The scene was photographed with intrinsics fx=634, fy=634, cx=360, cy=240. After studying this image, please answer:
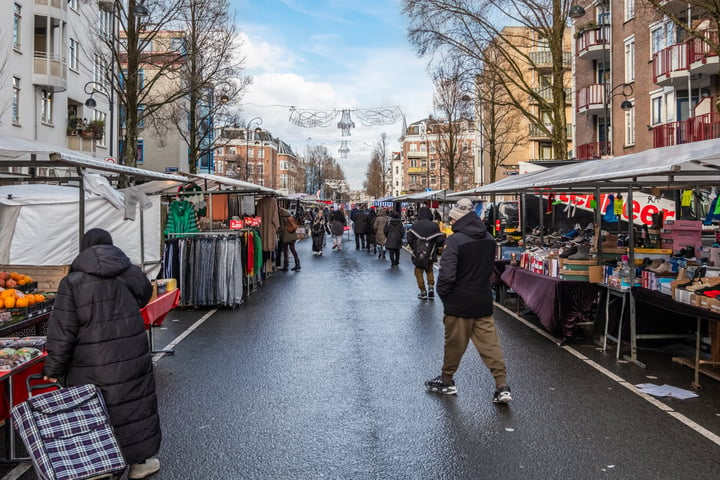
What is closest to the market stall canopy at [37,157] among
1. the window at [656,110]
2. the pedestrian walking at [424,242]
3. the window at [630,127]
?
the pedestrian walking at [424,242]

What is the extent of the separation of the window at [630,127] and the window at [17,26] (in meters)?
28.2

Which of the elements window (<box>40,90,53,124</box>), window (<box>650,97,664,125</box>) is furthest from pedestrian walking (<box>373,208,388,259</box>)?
window (<box>40,90,53,124</box>)

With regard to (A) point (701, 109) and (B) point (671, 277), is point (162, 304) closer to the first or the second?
(B) point (671, 277)

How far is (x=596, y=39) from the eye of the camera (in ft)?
111

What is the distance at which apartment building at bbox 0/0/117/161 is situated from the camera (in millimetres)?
25953

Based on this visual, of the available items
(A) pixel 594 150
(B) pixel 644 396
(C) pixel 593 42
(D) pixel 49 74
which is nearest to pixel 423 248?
(B) pixel 644 396

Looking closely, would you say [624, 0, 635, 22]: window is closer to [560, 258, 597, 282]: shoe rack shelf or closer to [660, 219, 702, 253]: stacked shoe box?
[660, 219, 702, 253]: stacked shoe box

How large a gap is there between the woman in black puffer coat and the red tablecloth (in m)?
2.82

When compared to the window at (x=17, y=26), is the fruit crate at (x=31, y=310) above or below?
below

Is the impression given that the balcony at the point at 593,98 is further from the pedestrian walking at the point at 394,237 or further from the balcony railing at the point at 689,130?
the pedestrian walking at the point at 394,237

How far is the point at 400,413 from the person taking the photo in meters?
5.92

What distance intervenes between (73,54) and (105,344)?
107 feet

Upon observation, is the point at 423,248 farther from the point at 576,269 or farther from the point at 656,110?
the point at 656,110

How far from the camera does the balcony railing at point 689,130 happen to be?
23.0 m
